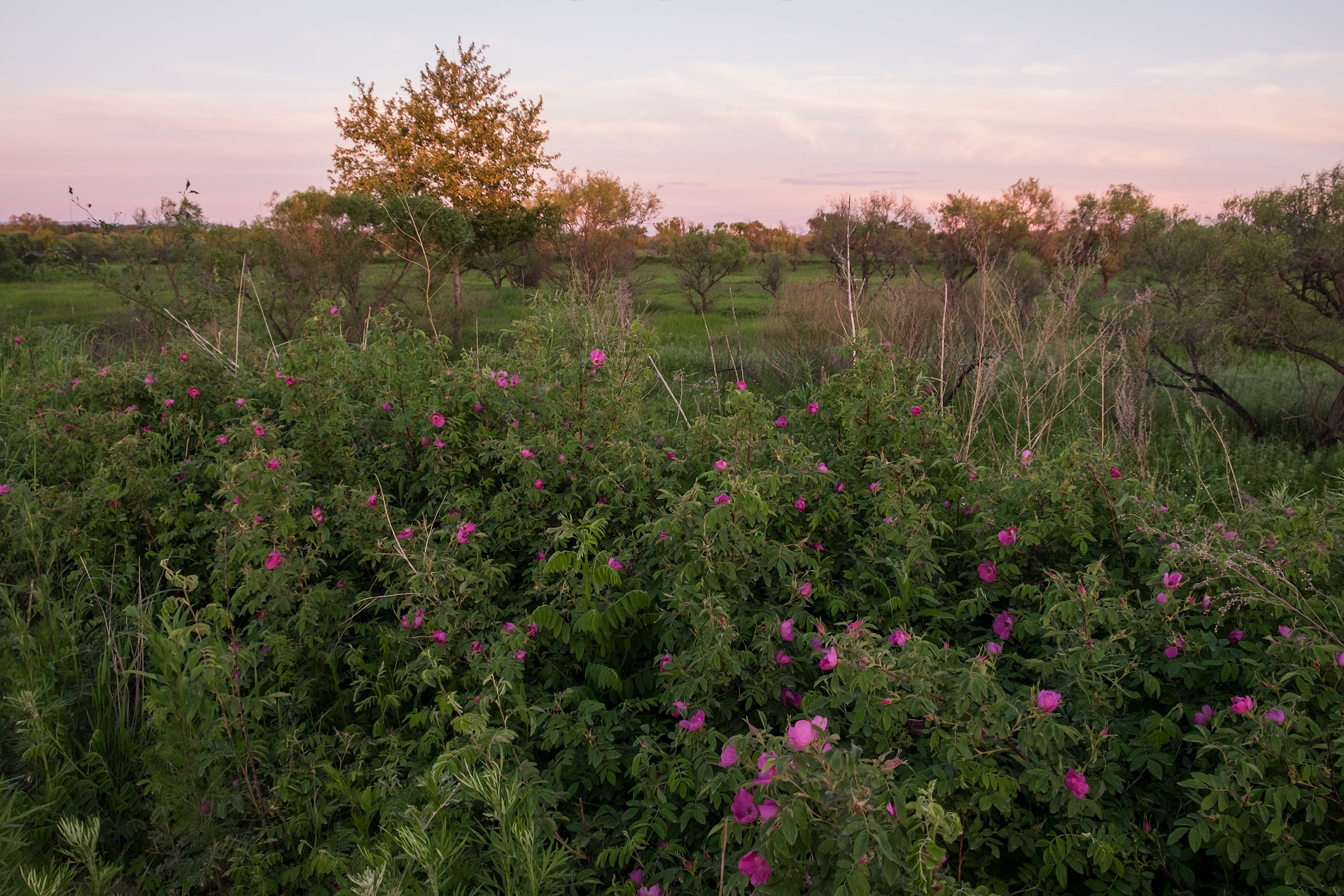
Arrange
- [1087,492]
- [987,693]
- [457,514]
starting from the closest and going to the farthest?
[987,693]
[1087,492]
[457,514]

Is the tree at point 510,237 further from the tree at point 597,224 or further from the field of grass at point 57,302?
the field of grass at point 57,302

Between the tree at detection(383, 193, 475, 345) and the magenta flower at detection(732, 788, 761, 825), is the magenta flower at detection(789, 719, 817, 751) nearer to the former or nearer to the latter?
the magenta flower at detection(732, 788, 761, 825)

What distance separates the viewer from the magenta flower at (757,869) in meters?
1.26

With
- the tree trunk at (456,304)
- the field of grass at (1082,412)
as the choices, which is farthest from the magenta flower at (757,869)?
the tree trunk at (456,304)

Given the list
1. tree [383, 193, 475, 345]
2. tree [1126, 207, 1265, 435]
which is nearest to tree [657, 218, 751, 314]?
tree [383, 193, 475, 345]

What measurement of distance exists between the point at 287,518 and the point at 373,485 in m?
0.75

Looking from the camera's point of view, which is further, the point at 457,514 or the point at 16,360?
the point at 16,360

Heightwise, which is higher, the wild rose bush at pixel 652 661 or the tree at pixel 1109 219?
the tree at pixel 1109 219

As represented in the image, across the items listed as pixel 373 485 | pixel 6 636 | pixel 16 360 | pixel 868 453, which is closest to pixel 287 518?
pixel 373 485

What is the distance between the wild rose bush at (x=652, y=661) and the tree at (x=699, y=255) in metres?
19.7

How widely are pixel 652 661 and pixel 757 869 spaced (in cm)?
112

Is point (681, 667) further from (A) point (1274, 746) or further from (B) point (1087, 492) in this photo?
(B) point (1087, 492)

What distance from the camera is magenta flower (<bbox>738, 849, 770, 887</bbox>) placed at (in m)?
1.26

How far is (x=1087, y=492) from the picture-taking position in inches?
100
